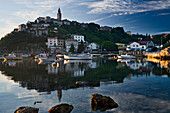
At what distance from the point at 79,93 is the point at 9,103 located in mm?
5505

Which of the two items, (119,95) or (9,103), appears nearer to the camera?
(9,103)

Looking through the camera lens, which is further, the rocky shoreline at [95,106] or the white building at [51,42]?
the white building at [51,42]

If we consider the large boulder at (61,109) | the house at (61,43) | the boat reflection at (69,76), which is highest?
the house at (61,43)

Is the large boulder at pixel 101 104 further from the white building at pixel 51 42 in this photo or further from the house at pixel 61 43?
the house at pixel 61 43

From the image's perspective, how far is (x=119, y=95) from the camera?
12.7 meters

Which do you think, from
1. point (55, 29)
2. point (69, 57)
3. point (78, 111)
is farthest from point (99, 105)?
point (55, 29)

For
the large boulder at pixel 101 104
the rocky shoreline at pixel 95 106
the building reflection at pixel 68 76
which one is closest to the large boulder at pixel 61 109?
the rocky shoreline at pixel 95 106

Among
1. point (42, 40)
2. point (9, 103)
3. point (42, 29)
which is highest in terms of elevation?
point (42, 29)

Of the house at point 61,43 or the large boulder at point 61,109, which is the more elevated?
the house at point 61,43

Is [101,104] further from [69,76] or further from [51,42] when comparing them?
[51,42]

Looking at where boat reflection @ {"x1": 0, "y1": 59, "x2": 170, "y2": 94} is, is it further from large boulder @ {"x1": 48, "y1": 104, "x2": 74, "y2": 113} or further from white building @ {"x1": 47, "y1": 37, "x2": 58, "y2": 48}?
white building @ {"x1": 47, "y1": 37, "x2": 58, "y2": 48}

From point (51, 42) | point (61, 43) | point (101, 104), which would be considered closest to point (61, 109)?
point (101, 104)

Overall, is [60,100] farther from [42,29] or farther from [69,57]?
[42,29]

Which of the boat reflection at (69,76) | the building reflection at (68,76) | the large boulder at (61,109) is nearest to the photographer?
the large boulder at (61,109)
